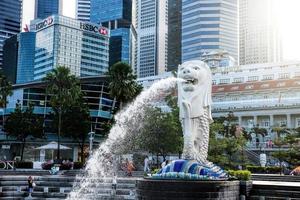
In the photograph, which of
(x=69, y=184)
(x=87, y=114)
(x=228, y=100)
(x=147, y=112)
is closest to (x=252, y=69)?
(x=228, y=100)

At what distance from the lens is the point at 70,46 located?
165000 millimetres

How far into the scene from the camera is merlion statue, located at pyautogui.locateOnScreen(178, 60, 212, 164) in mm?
22500

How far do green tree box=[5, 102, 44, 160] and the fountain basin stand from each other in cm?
5806

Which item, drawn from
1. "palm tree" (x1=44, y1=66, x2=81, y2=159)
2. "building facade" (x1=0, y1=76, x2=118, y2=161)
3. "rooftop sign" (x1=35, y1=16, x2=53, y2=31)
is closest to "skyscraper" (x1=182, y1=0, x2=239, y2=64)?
"rooftop sign" (x1=35, y1=16, x2=53, y2=31)

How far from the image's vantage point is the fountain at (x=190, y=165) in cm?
1903

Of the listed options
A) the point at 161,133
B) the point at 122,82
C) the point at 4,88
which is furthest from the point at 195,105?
the point at 4,88

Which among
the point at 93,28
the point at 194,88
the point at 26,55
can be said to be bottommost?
the point at 194,88

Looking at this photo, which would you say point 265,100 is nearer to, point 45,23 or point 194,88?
point 194,88

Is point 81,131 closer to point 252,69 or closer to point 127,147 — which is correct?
point 127,147

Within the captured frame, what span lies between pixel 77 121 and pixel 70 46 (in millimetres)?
97300

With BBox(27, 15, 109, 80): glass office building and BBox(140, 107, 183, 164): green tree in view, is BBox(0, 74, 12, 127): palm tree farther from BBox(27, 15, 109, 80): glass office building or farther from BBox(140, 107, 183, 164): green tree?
BBox(27, 15, 109, 80): glass office building

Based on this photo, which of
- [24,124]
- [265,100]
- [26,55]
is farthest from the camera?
[26,55]

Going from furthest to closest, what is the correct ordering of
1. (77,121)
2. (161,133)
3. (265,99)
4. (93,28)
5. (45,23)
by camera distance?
1. (45,23)
2. (93,28)
3. (265,99)
4. (77,121)
5. (161,133)

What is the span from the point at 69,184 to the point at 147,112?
22168 millimetres
